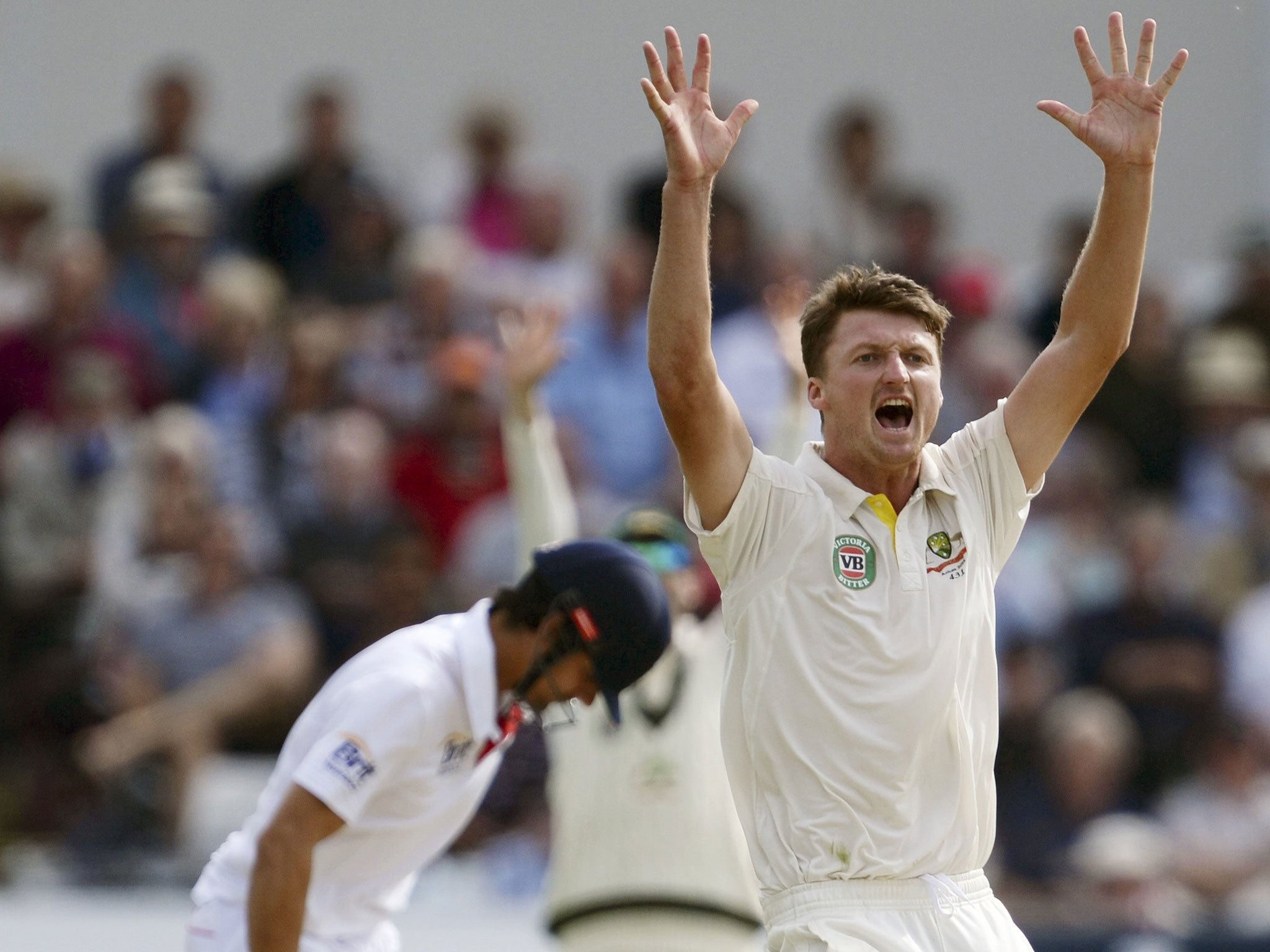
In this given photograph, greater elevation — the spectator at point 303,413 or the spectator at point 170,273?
the spectator at point 170,273

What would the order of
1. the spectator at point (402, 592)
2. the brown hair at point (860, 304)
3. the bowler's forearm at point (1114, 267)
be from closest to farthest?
the brown hair at point (860, 304), the bowler's forearm at point (1114, 267), the spectator at point (402, 592)

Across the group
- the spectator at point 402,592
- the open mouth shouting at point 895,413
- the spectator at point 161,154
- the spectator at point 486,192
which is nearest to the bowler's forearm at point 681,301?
the open mouth shouting at point 895,413

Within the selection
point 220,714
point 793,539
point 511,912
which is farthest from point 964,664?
point 220,714

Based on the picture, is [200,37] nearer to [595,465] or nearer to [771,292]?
[595,465]

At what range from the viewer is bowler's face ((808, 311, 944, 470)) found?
427cm

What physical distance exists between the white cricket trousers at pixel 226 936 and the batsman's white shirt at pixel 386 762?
0.02 metres

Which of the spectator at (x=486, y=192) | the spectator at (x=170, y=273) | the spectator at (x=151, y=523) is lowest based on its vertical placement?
the spectator at (x=151, y=523)

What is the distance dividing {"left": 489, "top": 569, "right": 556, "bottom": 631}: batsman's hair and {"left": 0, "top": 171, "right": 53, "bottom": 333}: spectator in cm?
632

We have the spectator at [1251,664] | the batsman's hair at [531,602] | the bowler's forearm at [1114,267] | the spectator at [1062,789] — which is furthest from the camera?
the spectator at [1251,664]

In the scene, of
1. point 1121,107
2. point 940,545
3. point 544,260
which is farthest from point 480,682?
point 544,260

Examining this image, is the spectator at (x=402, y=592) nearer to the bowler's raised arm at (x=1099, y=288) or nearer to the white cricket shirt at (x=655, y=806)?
the white cricket shirt at (x=655, y=806)

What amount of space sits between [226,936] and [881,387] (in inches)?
87.4

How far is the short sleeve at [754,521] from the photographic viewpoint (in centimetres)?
426

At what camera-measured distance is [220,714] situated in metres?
9.08
